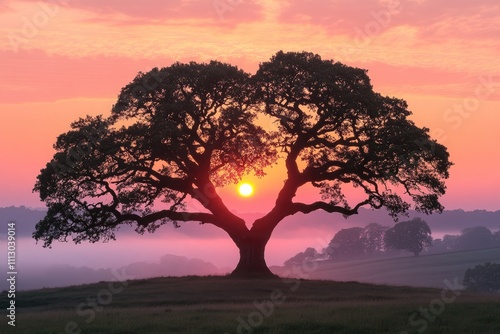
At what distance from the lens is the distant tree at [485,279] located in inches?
4990

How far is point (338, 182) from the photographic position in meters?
62.7

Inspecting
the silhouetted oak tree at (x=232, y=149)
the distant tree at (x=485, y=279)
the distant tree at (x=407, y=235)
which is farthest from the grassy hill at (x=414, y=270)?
the silhouetted oak tree at (x=232, y=149)

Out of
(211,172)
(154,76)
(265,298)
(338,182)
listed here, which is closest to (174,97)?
(154,76)

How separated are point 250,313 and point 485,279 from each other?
104084mm

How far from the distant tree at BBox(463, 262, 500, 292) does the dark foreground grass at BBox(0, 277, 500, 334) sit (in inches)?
3271

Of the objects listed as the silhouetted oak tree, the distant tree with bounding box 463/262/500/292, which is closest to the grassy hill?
the distant tree with bounding box 463/262/500/292

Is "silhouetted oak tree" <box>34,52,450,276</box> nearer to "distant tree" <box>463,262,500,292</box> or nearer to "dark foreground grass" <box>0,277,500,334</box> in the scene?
"dark foreground grass" <box>0,277,500,334</box>

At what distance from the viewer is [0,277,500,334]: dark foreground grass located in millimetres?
29375

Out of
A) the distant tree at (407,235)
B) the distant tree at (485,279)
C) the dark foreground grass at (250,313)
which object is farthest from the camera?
the distant tree at (407,235)

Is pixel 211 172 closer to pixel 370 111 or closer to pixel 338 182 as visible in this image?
pixel 338 182

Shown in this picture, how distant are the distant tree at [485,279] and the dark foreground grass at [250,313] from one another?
83.1 metres

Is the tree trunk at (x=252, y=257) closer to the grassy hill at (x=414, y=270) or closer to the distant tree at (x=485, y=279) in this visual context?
the distant tree at (x=485, y=279)

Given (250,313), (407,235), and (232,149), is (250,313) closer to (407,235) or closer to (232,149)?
(232,149)

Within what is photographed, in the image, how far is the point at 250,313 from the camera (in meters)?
33.7
